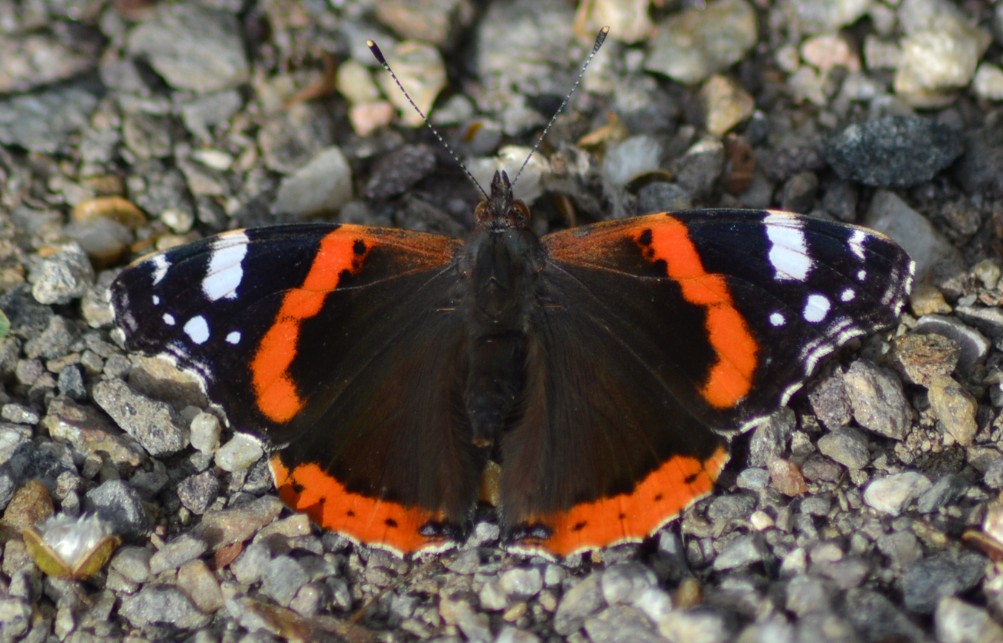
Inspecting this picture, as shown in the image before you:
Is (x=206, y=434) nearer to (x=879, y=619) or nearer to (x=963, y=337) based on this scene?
(x=879, y=619)

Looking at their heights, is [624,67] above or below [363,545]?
above

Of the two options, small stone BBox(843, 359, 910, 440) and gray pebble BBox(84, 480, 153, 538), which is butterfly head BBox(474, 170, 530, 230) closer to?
small stone BBox(843, 359, 910, 440)

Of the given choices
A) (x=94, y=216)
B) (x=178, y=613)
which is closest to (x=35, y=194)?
(x=94, y=216)

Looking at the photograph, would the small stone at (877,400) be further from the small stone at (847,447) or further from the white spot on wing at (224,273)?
the white spot on wing at (224,273)

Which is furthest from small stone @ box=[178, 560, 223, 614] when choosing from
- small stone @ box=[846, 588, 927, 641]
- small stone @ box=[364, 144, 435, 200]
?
small stone @ box=[846, 588, 927, 641]

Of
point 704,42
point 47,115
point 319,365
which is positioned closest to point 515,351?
point 319,365

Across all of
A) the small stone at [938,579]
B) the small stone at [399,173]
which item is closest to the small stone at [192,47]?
the small stone at [399,173]

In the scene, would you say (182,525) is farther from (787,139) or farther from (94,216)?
(787,139)
